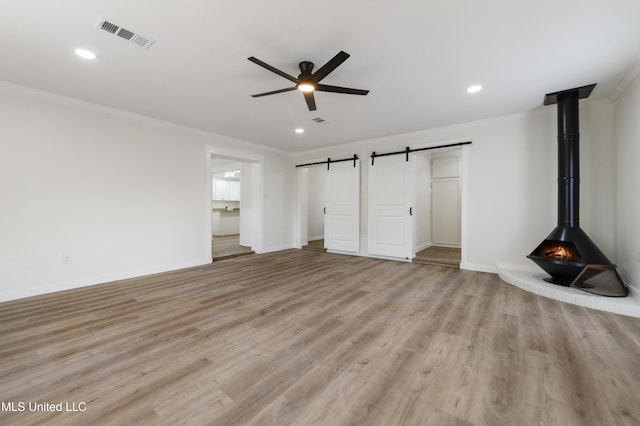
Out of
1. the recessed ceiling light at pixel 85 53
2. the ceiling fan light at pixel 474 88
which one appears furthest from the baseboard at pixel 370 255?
the recessed ceiling light at pixel 85 53

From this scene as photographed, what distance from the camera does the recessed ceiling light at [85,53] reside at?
2475mm

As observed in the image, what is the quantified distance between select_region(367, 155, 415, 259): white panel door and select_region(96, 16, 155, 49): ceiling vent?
14.2ft

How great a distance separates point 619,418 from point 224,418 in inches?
80.0

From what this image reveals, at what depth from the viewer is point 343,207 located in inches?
243

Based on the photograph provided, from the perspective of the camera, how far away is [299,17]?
6.70ft

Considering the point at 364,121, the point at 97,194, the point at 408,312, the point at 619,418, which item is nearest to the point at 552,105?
the point at 364,121

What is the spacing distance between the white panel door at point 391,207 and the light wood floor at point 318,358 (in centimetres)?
201

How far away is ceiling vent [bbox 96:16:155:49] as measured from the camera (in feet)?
6.91

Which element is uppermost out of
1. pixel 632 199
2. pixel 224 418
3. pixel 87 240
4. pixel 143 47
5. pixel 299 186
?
pixel 143 47

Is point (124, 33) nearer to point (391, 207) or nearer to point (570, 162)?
point (391, 207)

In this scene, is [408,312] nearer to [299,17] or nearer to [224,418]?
[224,418]

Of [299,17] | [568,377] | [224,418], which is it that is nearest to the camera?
[224,418]

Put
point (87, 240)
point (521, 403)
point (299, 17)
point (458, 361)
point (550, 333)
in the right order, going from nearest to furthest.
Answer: point (521, 403)
point (458, 361)
point (299, 17)
point (550, 333)
point (87, 240)

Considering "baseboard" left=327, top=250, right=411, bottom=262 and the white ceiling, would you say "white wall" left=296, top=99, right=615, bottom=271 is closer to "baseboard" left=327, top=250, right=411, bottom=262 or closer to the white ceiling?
the white ceiling
